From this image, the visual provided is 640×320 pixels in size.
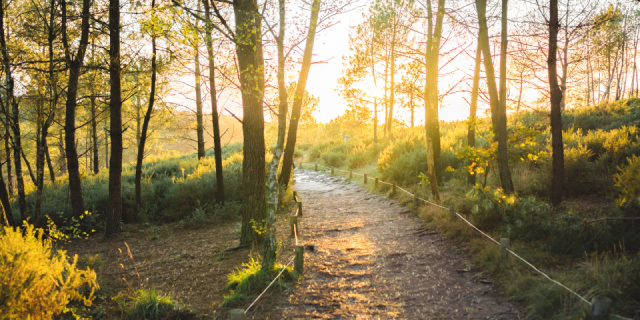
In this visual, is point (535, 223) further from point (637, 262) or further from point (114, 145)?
point (114, 145)

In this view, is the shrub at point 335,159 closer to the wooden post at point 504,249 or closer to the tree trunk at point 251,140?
the tree trunk at point 251,140

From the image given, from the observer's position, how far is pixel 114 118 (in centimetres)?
891

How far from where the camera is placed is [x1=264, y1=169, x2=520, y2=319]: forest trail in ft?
15.0

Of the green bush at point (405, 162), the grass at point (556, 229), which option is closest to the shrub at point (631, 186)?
the grass at point (556, 229)

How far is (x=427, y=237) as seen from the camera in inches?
310

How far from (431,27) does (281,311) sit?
32.7ft

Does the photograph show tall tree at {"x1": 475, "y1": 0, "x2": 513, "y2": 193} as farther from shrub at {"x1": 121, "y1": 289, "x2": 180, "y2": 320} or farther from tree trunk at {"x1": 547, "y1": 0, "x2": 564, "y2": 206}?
shrub at {"x1": 121, "y1": 289, "x2": 180, "y2": 320}

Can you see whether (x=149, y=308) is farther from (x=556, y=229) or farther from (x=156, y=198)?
(x=156, y=198)

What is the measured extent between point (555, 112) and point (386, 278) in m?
5.46

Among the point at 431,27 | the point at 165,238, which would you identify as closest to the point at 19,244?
the point at 165,238

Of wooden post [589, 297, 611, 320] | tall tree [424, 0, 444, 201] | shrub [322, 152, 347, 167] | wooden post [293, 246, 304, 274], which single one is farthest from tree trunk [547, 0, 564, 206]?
shrub [322, 152, 347, 167]

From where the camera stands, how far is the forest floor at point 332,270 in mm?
4648

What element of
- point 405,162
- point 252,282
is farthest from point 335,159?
point 252,282

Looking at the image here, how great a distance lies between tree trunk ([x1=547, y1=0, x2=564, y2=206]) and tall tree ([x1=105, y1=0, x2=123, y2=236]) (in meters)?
10.8
